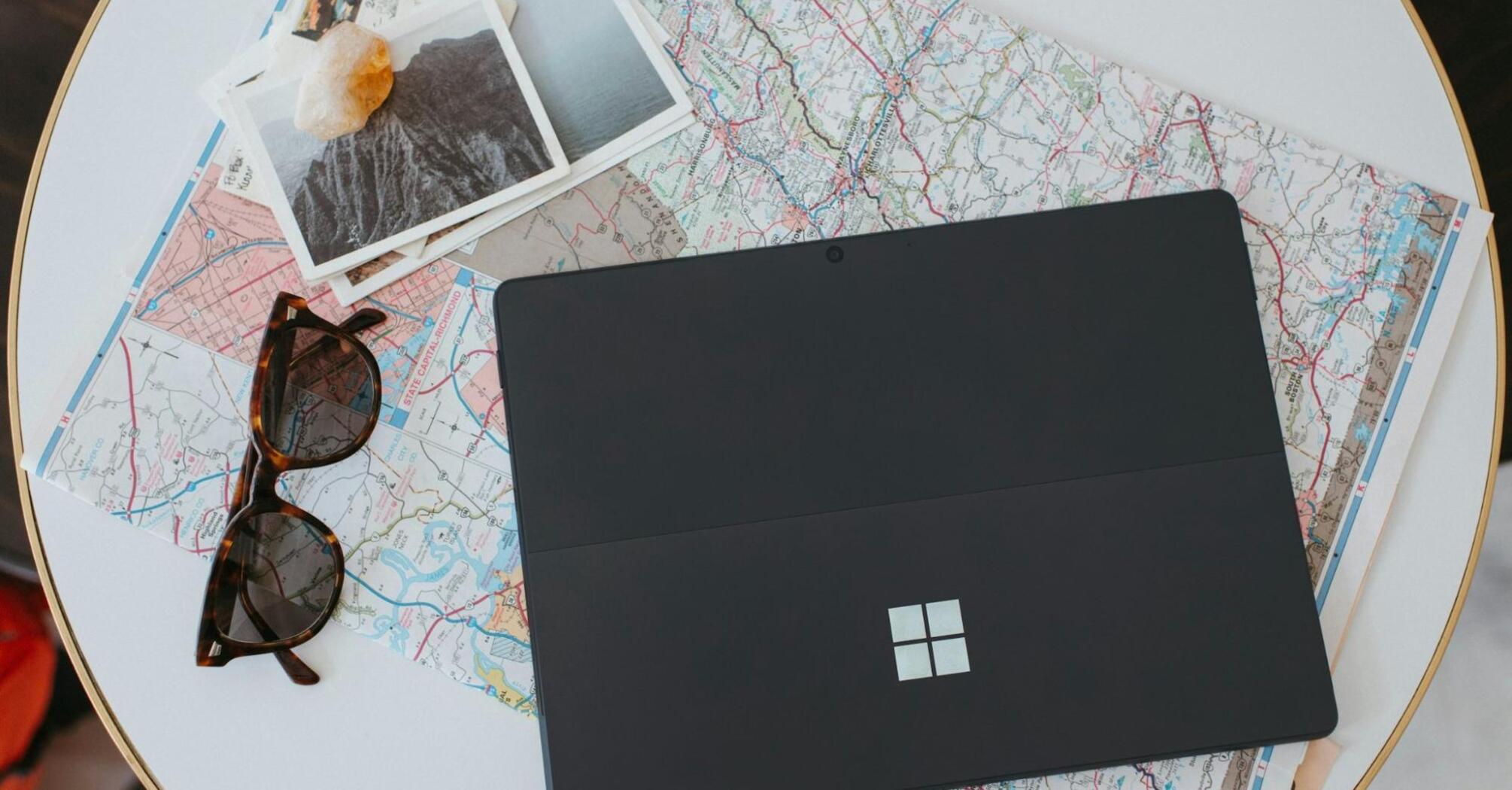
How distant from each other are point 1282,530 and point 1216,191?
1.04 feet

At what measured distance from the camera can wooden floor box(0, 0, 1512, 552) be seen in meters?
1.44

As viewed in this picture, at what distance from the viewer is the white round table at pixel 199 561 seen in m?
0.86

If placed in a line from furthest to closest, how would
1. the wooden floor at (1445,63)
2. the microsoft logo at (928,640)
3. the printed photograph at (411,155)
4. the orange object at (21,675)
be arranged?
the wooden floor at (1445,63) → the orange object at (21,675) → the printed photograph at (411,155) → the microsoft logo at (928,640)

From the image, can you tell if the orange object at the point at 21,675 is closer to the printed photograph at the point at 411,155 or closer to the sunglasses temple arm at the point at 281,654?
the sunglasses temple arm at the point at 281,654

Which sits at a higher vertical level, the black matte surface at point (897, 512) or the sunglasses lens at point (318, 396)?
the sunglasses lens at point (318, 396)

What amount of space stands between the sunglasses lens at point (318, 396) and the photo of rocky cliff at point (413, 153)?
3.7 inches

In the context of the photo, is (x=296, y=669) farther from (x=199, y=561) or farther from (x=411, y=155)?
(x=411, y=155)

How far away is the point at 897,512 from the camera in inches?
32.0

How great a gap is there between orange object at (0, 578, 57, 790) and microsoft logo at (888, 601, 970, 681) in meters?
1.23

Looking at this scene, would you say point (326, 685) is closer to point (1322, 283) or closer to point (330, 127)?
point (330, 127)

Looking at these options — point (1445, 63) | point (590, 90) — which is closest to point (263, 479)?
point (590, 90)

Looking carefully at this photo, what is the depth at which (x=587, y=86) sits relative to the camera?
92cm

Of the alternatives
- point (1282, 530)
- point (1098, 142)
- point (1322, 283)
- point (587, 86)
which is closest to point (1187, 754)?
point (1282, 530)

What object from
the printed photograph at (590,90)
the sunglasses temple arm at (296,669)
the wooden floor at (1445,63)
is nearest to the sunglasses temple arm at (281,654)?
the sunglasses temple arm at (296,669)
